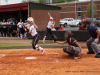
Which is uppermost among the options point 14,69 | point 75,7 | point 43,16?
point 75,7

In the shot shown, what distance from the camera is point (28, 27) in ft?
28.2

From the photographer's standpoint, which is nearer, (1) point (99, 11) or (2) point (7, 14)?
(2) point (7, 14)

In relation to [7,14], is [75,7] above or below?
above

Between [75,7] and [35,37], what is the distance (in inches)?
1737

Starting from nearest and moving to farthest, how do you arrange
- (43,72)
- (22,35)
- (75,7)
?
(43,72)
(22,35)
(75,7)

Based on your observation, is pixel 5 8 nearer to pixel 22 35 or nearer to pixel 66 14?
pixel 22 35

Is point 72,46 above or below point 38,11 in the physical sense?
below

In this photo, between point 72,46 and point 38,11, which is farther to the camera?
point 38,11

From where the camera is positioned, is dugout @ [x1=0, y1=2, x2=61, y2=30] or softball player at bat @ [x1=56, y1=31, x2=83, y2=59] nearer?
softball player at bat @ [x1=56, y1=31, x2=83, y2=59]

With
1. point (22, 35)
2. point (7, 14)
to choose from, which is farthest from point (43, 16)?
point (7, 14)

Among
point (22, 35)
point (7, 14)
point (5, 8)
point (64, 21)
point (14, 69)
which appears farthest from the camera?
point (64, 21)

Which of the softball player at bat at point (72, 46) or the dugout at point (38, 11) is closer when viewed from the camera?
the softball player at bat at point (72, 46)

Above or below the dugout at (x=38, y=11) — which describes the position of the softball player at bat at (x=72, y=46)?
below

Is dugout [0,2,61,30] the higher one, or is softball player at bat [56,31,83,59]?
dugout [0,2,61,30]
